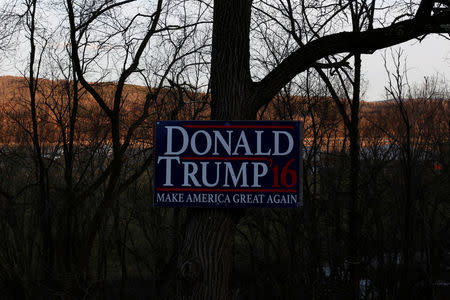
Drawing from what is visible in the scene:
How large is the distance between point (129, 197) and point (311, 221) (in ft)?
17.5

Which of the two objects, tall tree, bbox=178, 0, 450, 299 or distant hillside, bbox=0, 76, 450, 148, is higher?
distant hillside, bbox=0, 76, 450, 148

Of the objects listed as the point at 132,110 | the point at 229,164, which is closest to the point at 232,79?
the point at 229,164

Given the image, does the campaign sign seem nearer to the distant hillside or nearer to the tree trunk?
the tree trunk

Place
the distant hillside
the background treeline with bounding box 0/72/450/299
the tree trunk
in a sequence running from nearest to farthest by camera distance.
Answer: the tree trunk → the background treeline with bounding box 0/72/450/299 → the distant hillside

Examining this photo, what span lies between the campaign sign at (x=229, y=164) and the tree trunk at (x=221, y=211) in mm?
531

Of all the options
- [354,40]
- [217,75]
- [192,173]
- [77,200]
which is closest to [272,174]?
[192,173]

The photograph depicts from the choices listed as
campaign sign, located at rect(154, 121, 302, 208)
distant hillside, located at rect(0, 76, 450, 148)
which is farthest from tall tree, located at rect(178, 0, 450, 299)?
distant hillside, located at rect(0, 76, 450, 148)

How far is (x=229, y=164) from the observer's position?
4.22m

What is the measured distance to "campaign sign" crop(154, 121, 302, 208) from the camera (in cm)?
419

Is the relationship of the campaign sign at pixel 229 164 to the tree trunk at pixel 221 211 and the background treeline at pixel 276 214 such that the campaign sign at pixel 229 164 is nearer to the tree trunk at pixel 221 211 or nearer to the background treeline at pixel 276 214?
the tree trunk at pixel 221 211

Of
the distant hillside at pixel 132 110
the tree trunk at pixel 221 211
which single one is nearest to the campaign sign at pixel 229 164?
the tree trunk at pixel 221 211

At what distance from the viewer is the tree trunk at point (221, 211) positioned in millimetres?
4777

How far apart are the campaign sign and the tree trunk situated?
1.74 ft

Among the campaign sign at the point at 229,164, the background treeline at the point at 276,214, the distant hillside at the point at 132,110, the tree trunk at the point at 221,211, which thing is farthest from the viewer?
the distant hillside at the point at 132,110
